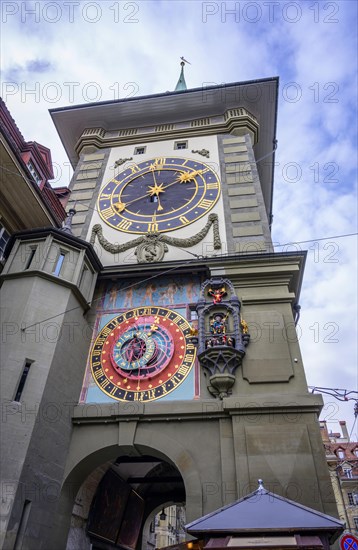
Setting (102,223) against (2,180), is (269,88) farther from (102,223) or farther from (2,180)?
(2,180)

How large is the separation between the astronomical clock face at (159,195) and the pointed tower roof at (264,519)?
395 inches

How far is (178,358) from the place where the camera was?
11.6 meters

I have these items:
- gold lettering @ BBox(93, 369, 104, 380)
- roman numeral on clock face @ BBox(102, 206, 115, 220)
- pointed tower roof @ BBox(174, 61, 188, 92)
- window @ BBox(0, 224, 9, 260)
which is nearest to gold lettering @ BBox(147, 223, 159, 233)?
roman numeral on clock face @ BBox(102, 206, 115, 220)

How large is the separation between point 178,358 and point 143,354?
1016 mm

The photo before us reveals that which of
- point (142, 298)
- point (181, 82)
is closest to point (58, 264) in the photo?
point (142, 298)

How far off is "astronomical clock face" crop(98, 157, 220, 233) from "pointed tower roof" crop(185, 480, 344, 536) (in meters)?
10.0

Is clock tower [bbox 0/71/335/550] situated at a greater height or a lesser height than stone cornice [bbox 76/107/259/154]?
lesser

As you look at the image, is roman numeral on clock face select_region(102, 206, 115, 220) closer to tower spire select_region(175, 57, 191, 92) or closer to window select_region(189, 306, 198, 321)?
window select_region(189, 306, 198, 321)

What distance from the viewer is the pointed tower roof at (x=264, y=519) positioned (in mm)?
6434

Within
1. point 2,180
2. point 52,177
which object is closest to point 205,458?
point 2,180

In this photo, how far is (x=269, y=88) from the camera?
66.9 feet

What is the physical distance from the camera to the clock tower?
9469 mm

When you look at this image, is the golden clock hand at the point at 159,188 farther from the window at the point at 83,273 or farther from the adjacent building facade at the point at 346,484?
the adjacent building facade at the point at 346,484

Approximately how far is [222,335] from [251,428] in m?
2.54
